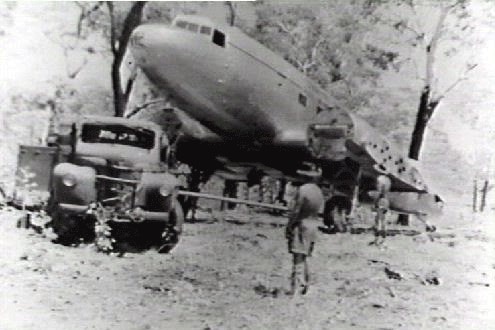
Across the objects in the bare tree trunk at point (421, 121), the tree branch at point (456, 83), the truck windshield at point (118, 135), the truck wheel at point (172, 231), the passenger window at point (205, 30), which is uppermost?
the passenger window at point (205, 30)

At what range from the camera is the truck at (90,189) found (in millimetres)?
2229

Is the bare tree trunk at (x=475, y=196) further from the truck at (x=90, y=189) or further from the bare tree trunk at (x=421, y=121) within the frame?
the truck at (x=90, y=189)

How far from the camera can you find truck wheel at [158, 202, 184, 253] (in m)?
2.26

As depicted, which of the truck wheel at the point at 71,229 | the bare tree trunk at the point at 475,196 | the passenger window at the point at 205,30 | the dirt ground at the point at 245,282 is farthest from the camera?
the passenger window at the point at 205,30

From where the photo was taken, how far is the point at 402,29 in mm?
2387

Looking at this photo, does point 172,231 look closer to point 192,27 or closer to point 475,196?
point 192,27

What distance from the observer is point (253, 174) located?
96.0 inches

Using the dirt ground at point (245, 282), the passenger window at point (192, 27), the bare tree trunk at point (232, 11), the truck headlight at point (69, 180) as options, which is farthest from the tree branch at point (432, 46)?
the truck headlight at point (69, 180)

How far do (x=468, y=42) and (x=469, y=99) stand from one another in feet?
0.68

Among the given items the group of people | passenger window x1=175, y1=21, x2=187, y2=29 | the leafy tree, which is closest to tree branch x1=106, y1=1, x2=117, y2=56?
passenger window x1=175, y1=21, x2=187, y2=29

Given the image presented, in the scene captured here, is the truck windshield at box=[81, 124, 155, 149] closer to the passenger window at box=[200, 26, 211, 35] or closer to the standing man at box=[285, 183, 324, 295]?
the passenger window at box=[200, 26, 211, 35]

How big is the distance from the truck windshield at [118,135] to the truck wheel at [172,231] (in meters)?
0.35

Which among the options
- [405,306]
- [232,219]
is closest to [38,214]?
[232,219]

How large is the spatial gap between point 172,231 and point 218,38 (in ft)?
2.42
